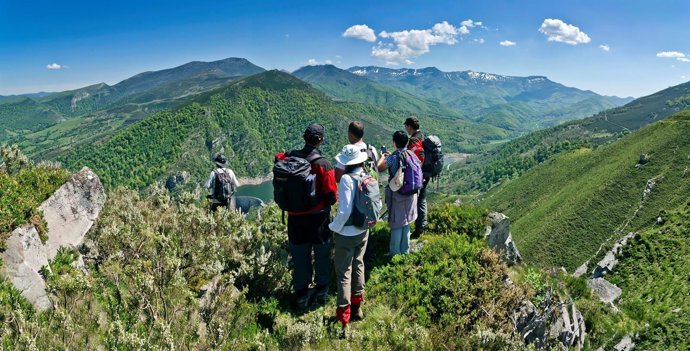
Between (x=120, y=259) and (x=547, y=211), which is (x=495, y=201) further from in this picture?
(x=120, y=259)

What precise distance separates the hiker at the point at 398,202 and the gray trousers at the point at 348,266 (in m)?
1.78

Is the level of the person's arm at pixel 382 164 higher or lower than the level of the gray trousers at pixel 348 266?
higher

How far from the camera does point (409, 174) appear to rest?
7355mm

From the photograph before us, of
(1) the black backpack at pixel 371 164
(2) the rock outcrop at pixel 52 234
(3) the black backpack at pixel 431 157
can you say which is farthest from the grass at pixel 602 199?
(2) the rock outcrop at pixel 52 234

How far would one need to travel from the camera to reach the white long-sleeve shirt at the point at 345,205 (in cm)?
557

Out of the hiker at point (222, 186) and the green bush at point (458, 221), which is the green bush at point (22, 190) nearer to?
the hiker at point (222, 186)

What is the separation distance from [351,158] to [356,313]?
8.33ft

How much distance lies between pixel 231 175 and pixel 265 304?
4134 millimetres

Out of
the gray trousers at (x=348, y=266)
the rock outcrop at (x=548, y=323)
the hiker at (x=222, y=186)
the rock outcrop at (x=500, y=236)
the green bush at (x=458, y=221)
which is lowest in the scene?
the rock outcrop at (x=548, y=323)

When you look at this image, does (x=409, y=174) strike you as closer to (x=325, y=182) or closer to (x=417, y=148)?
(x=417, y=148)

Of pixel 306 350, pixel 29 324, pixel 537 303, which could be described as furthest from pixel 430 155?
pixel 29 324

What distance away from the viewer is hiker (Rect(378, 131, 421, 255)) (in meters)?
7.35

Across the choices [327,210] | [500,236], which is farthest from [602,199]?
[327,210]

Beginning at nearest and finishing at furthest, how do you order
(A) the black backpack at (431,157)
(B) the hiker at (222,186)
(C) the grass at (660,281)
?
(A) the black backpack at (431,157) < (B) the hiker at (222,186) < (C) the grass at (660,281)
